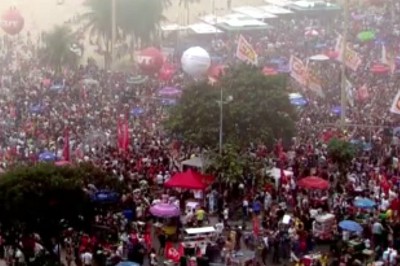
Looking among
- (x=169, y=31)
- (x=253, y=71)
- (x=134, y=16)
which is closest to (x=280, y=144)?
(x=253, y=71)

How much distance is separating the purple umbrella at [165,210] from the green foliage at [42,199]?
3695 mm

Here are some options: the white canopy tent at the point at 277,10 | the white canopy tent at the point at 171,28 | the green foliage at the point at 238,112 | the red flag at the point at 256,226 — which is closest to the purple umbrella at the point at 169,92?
the green foliage at the point at 238,112

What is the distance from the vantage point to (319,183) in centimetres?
2564

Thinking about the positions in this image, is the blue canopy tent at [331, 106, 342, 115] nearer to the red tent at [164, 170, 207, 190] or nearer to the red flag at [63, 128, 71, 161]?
the red flag at [63, 128, 71, 161]

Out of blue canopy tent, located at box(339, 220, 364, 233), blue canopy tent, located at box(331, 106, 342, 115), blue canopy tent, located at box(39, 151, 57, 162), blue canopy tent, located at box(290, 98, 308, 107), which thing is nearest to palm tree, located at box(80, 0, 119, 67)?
blue canopy tent, located at box(290, 98, 308, 107)

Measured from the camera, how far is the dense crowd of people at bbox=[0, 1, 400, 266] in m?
21.7

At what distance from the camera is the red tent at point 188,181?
25344 mm

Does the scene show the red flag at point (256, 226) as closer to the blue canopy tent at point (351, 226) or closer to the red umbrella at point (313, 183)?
the blue canopy tent at point (351, 226)

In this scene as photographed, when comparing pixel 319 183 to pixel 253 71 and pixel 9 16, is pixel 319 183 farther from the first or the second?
pixel 9 16

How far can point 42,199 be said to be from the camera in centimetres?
1933

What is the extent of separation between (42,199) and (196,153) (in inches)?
422

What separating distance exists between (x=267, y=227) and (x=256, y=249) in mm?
1170

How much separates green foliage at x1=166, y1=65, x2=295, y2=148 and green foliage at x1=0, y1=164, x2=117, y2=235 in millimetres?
9286

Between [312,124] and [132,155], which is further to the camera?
[312,124]
